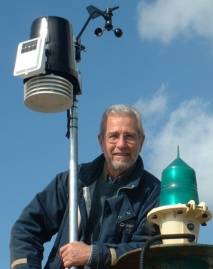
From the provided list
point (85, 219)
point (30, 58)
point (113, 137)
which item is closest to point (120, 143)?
point (113, 137)

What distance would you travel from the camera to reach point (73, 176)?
4.70 meters

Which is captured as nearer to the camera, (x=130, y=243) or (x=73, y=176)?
(x=130, y=243)

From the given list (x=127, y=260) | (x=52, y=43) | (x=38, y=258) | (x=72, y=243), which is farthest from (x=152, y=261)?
(x=52, y=43)

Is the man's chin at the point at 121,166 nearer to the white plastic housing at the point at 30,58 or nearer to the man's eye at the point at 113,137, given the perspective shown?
the man's eye at the point at 113,137

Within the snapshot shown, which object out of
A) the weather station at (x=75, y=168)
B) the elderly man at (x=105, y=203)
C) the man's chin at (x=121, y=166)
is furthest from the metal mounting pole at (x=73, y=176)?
the man's chin at (x=121, y=166)

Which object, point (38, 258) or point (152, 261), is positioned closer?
point (152, 261)

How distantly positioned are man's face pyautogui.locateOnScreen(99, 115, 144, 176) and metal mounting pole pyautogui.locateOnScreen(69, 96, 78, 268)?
25cm

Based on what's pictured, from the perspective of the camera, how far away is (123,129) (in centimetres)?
499

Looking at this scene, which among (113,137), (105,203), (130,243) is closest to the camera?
(130,243)

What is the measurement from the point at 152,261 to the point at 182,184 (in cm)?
55

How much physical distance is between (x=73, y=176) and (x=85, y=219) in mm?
313

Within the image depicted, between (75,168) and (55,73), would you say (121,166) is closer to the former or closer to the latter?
(75,168)

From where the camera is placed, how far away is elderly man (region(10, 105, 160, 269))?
15.6ft

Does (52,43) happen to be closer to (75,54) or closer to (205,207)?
(75,54)
